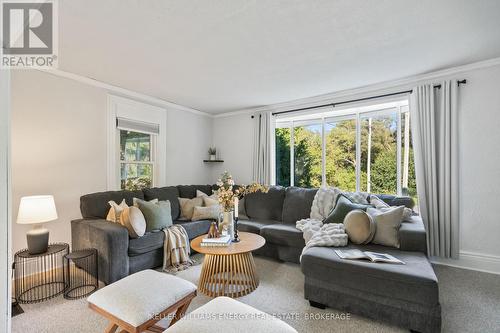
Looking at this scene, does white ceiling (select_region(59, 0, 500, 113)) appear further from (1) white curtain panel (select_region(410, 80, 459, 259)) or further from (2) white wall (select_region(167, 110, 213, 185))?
(2) white wall (select_region(167, 110, 213, 185))

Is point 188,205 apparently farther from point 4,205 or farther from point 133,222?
point 4,205

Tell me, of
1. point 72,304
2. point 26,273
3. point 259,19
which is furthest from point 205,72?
point 26,273

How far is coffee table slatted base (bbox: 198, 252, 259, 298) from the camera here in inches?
92.4

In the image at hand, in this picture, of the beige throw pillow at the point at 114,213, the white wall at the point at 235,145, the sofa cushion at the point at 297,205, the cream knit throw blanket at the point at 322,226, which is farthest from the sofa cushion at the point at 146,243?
the white wall at the point at 235,145

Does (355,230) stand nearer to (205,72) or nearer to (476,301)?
(476,301)

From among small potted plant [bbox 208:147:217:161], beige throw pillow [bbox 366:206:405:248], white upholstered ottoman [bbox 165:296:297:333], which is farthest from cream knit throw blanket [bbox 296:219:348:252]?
small potted plant [bbox 208:147:217:161]

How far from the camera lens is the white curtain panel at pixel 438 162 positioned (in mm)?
2982

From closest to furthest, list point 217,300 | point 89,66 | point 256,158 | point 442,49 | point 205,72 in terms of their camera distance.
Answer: point 217,300, point 442,49, point 89,66, point 205,72, point 256,158

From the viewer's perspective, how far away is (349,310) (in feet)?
6.64

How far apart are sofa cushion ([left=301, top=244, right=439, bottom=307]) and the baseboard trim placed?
1.27 m

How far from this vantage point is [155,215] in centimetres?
303

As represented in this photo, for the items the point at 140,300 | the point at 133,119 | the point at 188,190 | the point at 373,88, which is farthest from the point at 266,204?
the point at 140,300

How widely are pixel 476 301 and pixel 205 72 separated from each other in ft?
12.2

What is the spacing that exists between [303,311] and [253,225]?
4.97ft
